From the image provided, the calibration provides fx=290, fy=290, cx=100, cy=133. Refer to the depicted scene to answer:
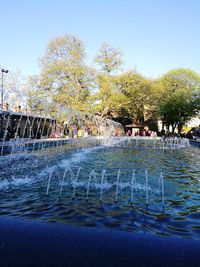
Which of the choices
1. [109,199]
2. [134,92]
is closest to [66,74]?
[134,92]

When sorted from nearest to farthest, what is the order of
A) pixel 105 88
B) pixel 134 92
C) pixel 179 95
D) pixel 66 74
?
pixel 66 74
pixel 105 88
pixel 134 92
pixel 179 95

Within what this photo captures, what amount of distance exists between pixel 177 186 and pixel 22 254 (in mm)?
5725

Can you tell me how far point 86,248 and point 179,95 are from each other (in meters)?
46.3

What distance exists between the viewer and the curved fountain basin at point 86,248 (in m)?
2.88

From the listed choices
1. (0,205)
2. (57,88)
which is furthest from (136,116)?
(0,205)

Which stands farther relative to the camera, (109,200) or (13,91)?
(13,91)

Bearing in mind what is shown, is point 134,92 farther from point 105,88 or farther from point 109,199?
point 109,199

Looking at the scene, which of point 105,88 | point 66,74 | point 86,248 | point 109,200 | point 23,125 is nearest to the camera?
point 86,248

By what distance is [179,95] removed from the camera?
1850 inches

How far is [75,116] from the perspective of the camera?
3484 centimetres

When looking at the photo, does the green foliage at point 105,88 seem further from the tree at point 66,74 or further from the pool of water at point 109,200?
the pool of water at point 109,200

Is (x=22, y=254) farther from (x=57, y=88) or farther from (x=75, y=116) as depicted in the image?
(x=57, y=88)

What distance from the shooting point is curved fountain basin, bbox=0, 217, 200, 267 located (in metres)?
2.88

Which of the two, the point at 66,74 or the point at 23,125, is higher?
the point at 66,74
